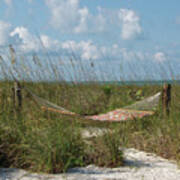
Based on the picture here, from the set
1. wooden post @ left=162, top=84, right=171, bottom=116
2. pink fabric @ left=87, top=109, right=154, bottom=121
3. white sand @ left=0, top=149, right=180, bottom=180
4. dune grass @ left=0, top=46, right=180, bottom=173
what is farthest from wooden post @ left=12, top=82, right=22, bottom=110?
wooden post @ left=162, top=84, right=171, bottom=116

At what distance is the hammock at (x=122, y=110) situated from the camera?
11.1 ft

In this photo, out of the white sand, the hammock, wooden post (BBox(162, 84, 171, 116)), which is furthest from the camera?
wooden post (BBox(162, 84, 171, 116))

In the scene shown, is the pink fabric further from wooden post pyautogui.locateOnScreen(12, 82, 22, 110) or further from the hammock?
wooden post pyautogui.locateOnScreen(12, 82, 22, 110)

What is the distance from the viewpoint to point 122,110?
3.80m

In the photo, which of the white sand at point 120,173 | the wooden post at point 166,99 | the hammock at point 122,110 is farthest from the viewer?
the wooden post at point 166,99

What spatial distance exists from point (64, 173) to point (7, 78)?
6.24 ft

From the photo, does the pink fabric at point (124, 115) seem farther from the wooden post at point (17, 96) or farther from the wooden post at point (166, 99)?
the wooden post at point (17, 96)

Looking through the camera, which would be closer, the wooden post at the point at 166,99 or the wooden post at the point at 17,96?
the wooden post at the point at 17,96

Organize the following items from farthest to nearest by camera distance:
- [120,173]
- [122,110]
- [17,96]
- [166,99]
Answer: [122,110] → [166,99] → [17,96] → [120,173]

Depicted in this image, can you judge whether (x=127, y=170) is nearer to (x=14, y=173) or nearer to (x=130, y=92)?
(x=14, y=173)

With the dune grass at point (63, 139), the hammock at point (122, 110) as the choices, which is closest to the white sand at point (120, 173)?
the dune grass at point (63, 139)

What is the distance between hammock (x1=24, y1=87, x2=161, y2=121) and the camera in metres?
3.38

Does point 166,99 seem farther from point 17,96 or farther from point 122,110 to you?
point 17,96

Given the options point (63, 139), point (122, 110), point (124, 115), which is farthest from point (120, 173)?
point (122, 110)
